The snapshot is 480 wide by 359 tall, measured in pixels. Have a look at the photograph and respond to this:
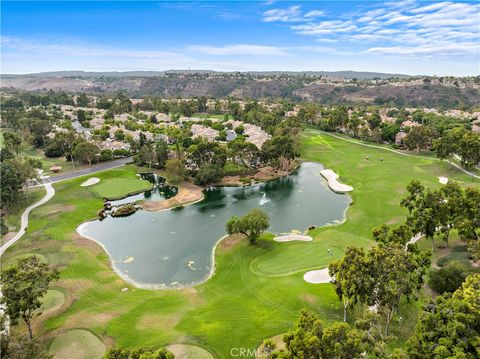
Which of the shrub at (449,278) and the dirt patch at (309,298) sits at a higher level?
the shrub at (449,278)

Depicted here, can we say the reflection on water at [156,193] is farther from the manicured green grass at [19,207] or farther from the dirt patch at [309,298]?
the dirt patch at [309,298]

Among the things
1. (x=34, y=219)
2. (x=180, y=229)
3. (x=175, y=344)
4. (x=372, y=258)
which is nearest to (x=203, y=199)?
(x=180, y=229)

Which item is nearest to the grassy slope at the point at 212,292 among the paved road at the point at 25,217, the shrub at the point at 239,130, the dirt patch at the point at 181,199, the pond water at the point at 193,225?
the paved road at the point at 25,217

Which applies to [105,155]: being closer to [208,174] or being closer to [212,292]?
[208,174]

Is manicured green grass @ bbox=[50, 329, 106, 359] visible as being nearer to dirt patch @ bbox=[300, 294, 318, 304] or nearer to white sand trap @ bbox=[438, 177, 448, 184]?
dirt patch @ bbox=[300, 294, 318, 304]

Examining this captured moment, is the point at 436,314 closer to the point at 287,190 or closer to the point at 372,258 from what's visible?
the point at 372,258

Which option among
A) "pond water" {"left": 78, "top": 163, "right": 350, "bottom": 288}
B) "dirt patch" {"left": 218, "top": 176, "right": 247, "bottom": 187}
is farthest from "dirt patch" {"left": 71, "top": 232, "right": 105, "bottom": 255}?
"dirt patch" {"left": 218, "top": 176, "right": 247, "bottom": 187}
